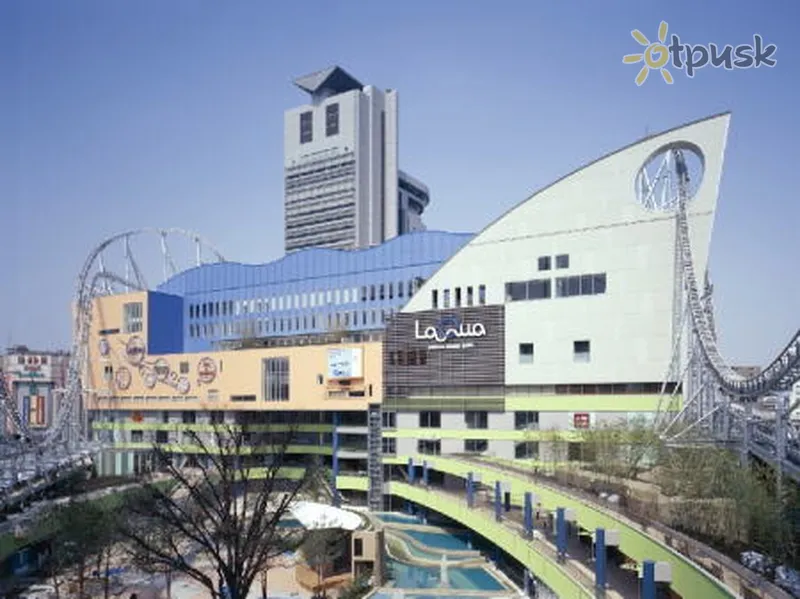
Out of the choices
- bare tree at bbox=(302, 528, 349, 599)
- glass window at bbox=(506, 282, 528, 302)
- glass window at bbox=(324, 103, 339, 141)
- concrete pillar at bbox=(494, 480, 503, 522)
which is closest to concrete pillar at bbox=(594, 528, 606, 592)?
concrete pillar at bbox=(494, 480, 503, 522)

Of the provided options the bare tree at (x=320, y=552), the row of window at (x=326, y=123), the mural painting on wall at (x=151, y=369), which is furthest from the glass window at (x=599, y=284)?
the row of window at (x=326, y=123)

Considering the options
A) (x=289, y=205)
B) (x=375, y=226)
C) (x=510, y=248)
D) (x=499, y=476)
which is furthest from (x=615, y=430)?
(x=289, y=205)

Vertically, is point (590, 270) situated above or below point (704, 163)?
below

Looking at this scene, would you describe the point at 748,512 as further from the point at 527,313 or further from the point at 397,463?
the point at 397,463

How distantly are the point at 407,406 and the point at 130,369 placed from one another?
3281 centimetres

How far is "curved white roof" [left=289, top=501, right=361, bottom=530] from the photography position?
33.9 meters

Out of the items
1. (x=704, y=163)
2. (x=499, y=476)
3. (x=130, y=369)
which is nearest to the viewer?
(x=499, y=476)

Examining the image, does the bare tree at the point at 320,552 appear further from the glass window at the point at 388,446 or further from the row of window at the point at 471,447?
the glass window at the point at 388,446

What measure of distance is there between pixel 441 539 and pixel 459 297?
1722cm

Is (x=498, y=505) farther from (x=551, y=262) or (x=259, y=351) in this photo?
(x=259, y=351)

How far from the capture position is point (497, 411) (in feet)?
150

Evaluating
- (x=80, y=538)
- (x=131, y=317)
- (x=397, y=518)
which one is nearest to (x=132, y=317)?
(x=131, y=317)

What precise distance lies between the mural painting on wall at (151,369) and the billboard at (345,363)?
56.2 ft

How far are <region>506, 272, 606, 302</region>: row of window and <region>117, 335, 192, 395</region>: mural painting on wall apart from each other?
32829 mm
